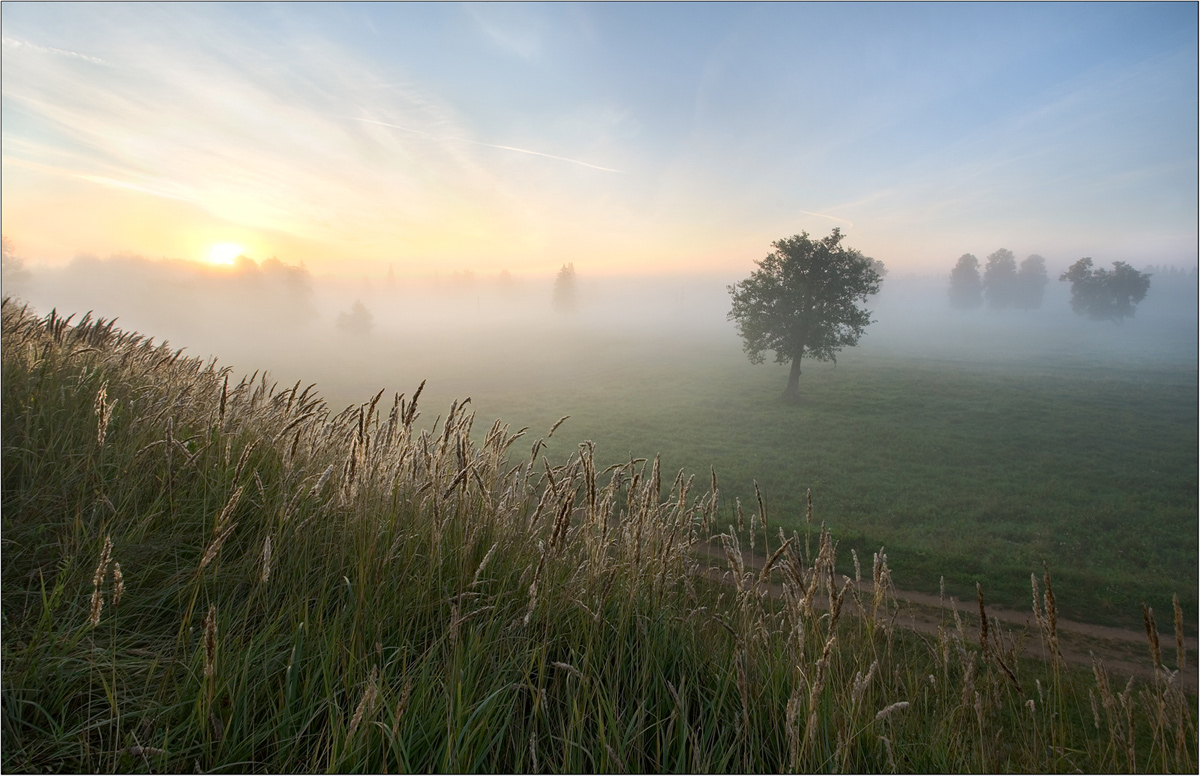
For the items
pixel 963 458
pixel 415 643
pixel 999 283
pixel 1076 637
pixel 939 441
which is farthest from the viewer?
pixel 999 283

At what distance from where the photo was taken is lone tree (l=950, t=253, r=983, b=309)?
343 ft

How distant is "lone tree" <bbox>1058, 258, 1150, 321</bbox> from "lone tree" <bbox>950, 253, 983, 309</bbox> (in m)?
31.7

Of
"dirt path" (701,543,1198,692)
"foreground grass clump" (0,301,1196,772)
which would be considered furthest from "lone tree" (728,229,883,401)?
"foreground grass clump" (0,301,1196,772)

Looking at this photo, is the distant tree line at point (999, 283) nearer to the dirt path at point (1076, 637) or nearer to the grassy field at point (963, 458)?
the grassy field at point (963, 458)

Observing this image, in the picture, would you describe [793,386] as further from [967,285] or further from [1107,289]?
[967,285]

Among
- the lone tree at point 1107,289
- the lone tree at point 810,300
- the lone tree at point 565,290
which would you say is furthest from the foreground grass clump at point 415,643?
the lone tree at point 565,290

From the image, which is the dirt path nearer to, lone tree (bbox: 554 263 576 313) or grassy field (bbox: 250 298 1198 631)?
grassy field (bbox: 250 298 1198 631)

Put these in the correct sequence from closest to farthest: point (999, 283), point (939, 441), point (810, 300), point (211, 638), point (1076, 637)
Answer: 1. point (211, 638)
2. point (1076, 637)
3. point (939, 441)
4. point (810, 300)
5. point (999, 283)

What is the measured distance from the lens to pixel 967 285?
105 m

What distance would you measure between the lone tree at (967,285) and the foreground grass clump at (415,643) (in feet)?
412

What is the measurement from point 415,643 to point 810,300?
117ft

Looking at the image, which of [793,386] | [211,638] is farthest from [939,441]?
[211,638]

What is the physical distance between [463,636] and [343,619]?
1.97 feet

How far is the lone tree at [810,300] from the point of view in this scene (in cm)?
3403
